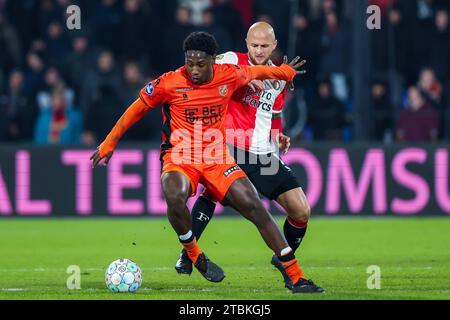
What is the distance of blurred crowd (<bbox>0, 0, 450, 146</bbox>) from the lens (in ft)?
58.7

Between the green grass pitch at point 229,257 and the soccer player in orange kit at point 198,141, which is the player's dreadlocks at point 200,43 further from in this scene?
the green grass pitch at point 229,257

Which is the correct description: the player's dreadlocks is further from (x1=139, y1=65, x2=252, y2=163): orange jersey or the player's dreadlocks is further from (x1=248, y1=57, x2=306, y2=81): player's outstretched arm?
(x1=248, y1=57, x2=306, y2=81): player's outstretched arm

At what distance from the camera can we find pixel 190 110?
9.97 m

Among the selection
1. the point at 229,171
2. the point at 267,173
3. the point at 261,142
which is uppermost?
the point at 261,142

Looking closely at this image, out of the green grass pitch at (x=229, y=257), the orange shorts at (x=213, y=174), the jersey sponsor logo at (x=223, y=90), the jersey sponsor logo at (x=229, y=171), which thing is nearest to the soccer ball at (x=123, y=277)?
the green grass pitch at (x=229, y=257)

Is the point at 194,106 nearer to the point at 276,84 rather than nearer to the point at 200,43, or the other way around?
the point at 200,43

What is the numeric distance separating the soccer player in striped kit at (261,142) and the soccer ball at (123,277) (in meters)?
0.98

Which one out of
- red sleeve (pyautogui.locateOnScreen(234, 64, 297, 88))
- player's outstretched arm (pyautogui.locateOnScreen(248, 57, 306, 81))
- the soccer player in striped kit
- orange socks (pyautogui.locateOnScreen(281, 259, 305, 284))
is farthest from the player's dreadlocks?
orange socks (pyautogui.locateOnScreen(281, 259, 305, 284))

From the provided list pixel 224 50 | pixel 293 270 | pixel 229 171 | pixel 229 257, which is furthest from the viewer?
pixel 224 50

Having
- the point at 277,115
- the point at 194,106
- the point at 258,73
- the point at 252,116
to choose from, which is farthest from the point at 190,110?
the point at 277,115

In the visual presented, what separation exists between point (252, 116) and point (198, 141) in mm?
957

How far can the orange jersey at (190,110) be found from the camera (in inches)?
391

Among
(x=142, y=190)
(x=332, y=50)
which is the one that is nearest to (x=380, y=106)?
(x=332, y=50)

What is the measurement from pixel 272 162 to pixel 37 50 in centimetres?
942
